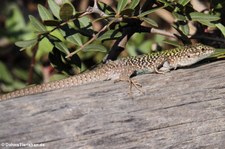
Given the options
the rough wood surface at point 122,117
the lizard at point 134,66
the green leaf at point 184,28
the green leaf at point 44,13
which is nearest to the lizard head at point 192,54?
the lizard at point 134,66

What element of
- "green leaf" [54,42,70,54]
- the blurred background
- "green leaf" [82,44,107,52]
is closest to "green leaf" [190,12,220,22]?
the blurred background

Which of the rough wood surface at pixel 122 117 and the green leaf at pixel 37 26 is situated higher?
the green leaf at pixel 37 26

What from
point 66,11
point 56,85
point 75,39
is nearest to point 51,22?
point 66,11

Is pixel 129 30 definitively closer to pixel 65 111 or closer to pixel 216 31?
pixel 216 31

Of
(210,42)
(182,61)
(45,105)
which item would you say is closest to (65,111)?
(45,105)

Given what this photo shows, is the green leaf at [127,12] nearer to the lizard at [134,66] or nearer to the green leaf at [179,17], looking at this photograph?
the green leaf at [179,17]

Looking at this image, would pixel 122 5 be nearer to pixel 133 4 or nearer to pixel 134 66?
pixel 133 4
